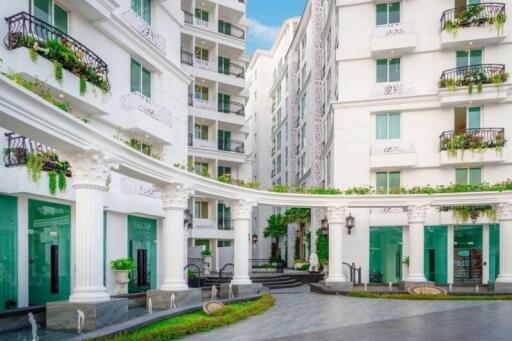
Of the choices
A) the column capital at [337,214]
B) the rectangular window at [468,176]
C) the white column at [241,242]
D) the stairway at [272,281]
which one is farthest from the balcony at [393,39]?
the stairway at [272,281]

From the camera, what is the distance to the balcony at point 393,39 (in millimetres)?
25281

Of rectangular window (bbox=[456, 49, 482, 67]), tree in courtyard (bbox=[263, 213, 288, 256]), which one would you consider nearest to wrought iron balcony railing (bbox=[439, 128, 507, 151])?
rectangular window (bbox=[456, 49, 482, 67])

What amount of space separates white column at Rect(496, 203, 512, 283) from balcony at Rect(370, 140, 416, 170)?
18.5 ft

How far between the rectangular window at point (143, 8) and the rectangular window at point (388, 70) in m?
12.6

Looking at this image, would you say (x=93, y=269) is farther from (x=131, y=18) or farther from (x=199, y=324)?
(x=131, y=18)

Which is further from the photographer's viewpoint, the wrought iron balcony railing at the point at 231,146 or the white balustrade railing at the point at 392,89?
the wrought iron balcony railing at the point at 231,146

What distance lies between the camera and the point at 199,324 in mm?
11492

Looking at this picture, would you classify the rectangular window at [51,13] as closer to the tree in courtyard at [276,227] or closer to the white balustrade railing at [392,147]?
the white balustrade railing at [392,147]

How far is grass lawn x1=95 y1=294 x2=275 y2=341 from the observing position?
984 cm

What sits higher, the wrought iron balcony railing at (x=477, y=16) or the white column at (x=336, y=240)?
the wrought iron balcony railing at (x=477, y=16)

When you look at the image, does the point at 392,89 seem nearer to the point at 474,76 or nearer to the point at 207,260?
the point at 474,76

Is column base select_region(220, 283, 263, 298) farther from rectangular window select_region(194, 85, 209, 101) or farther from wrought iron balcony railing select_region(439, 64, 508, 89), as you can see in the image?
rectangular window select_region(194, 85, 209, 101)

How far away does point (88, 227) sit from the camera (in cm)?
1070

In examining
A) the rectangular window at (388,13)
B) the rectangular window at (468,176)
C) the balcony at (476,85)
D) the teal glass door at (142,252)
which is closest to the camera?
the teal glass door at (142,252)
